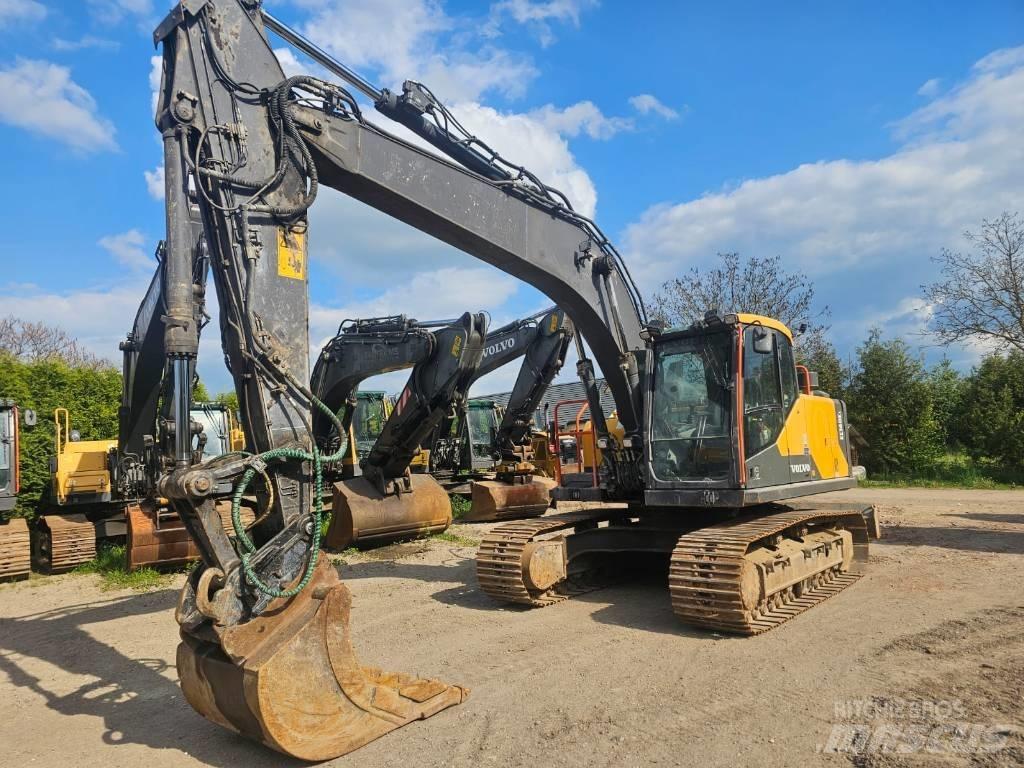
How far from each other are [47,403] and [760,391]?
13.3 meters

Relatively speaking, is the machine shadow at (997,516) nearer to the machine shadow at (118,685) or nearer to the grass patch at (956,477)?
the grass patch at (956,477)

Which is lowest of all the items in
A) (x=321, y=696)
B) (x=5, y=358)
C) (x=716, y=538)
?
(x=321, y=696)

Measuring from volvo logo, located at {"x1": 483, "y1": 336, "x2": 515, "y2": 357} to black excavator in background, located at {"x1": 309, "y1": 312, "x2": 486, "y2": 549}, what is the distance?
3.10 metres

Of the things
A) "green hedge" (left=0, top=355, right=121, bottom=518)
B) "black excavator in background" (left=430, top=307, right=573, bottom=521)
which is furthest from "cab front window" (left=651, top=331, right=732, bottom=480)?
"green hedge" (left=0, top=355, right=121, bottom=518)

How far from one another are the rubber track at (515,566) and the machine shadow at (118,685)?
9.34 feet

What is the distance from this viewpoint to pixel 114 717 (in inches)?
189

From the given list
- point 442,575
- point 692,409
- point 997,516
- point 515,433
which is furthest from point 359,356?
point 997,516

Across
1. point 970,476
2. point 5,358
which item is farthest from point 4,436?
point 970,476

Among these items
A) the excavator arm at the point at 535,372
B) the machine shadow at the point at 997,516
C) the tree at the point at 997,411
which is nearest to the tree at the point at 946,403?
the tree at the point at 997,411

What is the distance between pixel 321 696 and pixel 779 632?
3.78 metres

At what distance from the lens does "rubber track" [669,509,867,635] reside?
586 centimetres

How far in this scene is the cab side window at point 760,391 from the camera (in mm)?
6684

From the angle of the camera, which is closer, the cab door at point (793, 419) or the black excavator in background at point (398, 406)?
the cab door at point (793, 419)

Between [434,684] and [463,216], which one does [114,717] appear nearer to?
[434,684]
